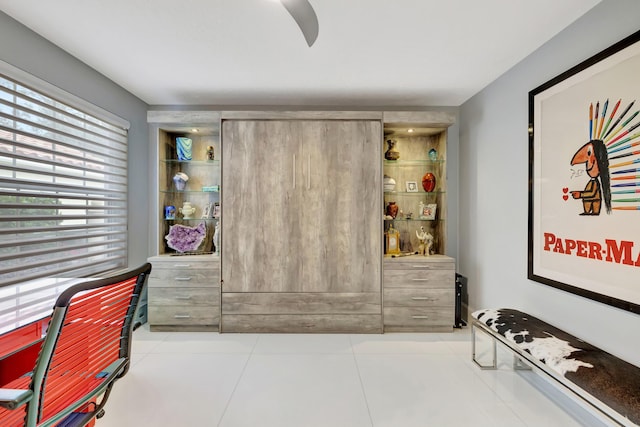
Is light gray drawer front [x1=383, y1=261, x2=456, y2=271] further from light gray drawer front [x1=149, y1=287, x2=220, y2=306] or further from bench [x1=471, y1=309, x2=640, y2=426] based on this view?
light gray drawer front [x1=149, y1=287, x2=220, y2=306]

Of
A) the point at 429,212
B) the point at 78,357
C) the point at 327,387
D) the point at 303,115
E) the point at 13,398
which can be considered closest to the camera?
the point at 13,398

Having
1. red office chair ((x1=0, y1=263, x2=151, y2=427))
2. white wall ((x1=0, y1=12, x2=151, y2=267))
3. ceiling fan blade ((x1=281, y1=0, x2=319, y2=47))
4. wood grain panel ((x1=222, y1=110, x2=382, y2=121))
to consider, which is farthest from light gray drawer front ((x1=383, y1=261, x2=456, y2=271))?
white wall ((x1=0, y1=12, x2=151, y2=267))

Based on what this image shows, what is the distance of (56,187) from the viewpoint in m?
2.38

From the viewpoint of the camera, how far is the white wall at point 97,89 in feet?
6.79

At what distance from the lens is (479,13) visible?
1.90 metres

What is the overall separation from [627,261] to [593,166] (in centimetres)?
57

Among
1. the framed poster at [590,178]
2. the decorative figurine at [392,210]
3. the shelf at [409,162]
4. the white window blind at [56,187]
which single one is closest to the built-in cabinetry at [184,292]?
the white window blind at [56,187]

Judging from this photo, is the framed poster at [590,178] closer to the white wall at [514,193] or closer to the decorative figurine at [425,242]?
the white wall at [514,193]

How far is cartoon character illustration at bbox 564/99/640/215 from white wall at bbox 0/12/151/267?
374cm

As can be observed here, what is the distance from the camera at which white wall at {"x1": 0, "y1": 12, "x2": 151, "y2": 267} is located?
2.07m

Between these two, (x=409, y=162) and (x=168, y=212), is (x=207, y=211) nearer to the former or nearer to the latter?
(x=168, y=212)

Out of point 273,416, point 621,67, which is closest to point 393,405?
point 273,416

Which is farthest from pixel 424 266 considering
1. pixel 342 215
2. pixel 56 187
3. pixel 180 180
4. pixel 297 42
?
pixel 56 187

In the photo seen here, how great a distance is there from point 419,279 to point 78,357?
2.77m
